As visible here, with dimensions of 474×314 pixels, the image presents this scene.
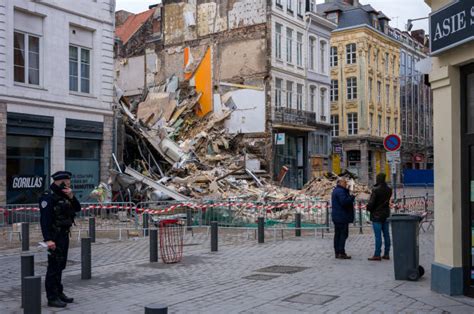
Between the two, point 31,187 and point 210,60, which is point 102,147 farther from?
point 210,60

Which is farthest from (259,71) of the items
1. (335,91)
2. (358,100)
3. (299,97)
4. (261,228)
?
(261,228)

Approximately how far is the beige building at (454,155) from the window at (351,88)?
4436 cm

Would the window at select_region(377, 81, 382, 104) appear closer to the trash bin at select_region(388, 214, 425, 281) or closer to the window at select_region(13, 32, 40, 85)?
the window at select_region(13, 32, 40, 85)

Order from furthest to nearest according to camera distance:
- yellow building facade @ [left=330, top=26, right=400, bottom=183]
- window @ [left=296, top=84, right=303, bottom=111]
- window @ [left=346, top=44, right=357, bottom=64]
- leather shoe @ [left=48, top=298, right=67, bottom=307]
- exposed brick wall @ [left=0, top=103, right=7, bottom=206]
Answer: window @ [left=346, top=44, right=357, bottom=64] < yellow building facade @ [left=330, top=26, right=400, bottom=183] < window @ [left=296, top=84, right=303, bottom=111] < exposed brick wall @ [left=0, top=103, right=7, bottom=206] < leather shoe @ [left=48, top=298, right=67, bottom=307]

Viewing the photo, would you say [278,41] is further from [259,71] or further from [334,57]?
[334,57]

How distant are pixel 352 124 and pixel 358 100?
2.22m

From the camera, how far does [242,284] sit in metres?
9.19

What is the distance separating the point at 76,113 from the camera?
23031mm

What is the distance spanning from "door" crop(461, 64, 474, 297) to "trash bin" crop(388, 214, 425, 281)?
1331 millimetres

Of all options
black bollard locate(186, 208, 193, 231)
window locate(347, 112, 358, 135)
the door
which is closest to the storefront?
black bollard locate(186, 208, 193, 231)

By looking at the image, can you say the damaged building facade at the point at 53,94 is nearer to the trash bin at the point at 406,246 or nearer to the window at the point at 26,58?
the window at the point at 26,58

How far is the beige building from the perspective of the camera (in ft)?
25.5

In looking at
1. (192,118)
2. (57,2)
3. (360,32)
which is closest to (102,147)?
(57,2)

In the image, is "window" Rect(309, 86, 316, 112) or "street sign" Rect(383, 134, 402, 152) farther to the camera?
"window" Rect(309, 86, 316, 112)
